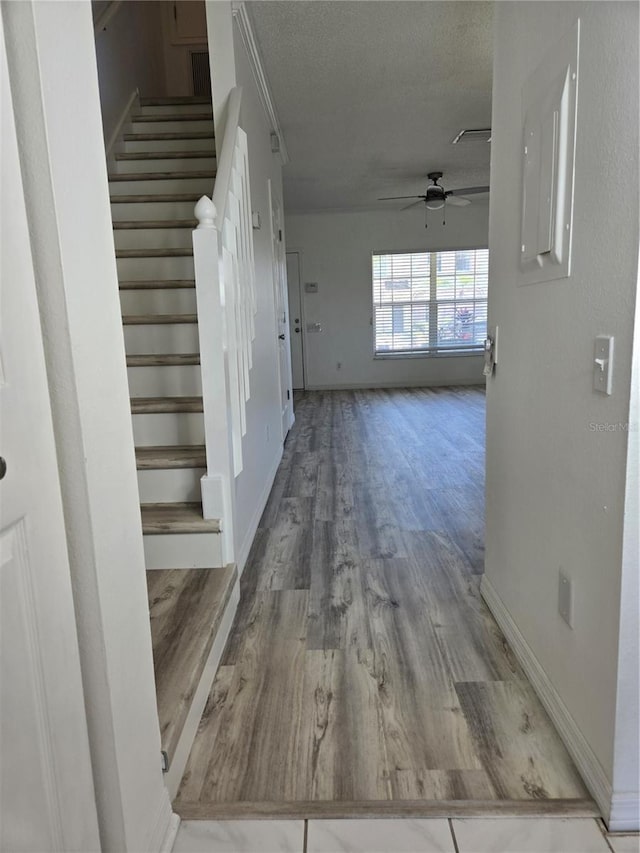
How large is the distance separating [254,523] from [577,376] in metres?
1.95

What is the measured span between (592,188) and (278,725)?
1.54 m

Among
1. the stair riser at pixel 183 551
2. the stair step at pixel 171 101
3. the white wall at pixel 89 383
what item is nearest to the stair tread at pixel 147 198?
the stair step at pixel 171 101

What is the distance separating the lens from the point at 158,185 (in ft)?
11.8

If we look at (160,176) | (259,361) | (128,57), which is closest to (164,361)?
(259,361)

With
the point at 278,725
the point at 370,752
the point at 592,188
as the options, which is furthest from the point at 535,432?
the point at 278,725

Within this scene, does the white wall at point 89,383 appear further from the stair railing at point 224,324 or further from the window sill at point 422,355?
the window sill at point 422,355

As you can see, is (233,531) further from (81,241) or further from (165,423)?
(81,241)

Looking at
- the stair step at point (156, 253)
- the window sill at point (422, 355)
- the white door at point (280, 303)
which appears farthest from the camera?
the window sill at point (422, 355)

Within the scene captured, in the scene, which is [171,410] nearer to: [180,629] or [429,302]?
[180,629]

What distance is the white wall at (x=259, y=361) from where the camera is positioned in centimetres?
271

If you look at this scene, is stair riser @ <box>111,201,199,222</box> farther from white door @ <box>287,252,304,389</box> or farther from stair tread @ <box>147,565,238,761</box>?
white door @ <box>287,252,304,389</box>

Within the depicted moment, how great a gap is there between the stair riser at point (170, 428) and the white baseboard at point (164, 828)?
1.49m

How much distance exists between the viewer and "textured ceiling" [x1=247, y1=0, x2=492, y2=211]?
290 centimetres

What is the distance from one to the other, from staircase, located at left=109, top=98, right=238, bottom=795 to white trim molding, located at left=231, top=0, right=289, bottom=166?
488mm
